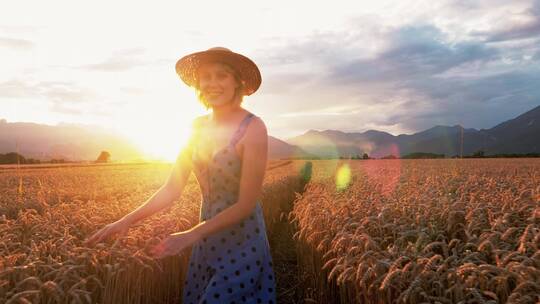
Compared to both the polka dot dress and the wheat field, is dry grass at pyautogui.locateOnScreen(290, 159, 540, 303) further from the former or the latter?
the polka dot dress

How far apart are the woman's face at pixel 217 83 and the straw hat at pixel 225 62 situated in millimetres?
74

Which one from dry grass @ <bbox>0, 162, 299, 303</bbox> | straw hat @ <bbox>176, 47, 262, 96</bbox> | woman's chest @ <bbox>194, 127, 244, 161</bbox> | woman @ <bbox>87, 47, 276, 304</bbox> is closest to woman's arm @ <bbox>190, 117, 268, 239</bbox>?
woman @ <bbox>87, 47, 276, 304</bbox>

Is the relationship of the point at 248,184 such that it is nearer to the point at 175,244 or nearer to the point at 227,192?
the point at 227,192

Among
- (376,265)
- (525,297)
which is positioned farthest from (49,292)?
(525,297)

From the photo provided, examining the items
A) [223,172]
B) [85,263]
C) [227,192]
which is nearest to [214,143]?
[223,172]

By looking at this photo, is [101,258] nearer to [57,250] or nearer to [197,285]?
[57,250]

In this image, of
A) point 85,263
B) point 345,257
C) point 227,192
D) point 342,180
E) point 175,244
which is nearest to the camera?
point 175,244

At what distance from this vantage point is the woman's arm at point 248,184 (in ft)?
11.3

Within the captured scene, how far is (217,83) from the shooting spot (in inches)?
148

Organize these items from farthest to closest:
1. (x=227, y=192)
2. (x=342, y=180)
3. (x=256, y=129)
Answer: (x=342, y=180)
(x=227, y=192)
(x=256, y=129)

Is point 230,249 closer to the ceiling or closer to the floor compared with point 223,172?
closer to the floor

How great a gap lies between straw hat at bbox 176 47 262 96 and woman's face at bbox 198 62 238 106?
74mm

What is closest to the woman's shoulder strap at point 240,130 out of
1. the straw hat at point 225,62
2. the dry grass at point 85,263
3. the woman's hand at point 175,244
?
the straw hat at point 225,62

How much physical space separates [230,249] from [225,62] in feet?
5.02
